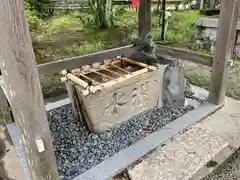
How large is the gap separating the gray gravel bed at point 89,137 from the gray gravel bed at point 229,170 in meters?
0.58

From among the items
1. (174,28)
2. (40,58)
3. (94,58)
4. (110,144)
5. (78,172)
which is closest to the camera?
(78,172)

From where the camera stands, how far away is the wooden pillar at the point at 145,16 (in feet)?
9.08

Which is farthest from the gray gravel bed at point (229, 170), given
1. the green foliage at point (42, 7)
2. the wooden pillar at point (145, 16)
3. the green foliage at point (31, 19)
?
the green foliage at point (42, 7)

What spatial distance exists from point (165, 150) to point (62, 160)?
30.3 inches

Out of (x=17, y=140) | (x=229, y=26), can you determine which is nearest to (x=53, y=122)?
(x=17, y=140)

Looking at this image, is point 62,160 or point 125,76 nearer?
point 62,160

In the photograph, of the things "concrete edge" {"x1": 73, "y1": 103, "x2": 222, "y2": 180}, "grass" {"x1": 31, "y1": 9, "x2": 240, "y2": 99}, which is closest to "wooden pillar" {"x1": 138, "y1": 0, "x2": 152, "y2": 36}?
"grass" {"x1": 31, "y1": 9, "x2": 240, "y2": 99}

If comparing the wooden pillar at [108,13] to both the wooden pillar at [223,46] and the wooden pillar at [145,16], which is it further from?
the wooden pillar at [223,46]

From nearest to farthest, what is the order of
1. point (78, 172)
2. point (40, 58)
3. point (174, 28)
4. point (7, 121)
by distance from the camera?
point (78, 172) < point (7, 121) < point (40, 58) < point (174, 28)

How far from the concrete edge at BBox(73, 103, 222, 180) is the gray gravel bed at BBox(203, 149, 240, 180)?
1.35ft

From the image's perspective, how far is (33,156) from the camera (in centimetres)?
113

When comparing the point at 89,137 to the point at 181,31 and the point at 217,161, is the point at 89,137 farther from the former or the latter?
the point at 181,31

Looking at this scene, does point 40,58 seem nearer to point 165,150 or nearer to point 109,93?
point 109,93

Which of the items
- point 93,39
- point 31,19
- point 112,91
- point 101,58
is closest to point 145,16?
point 101,58
